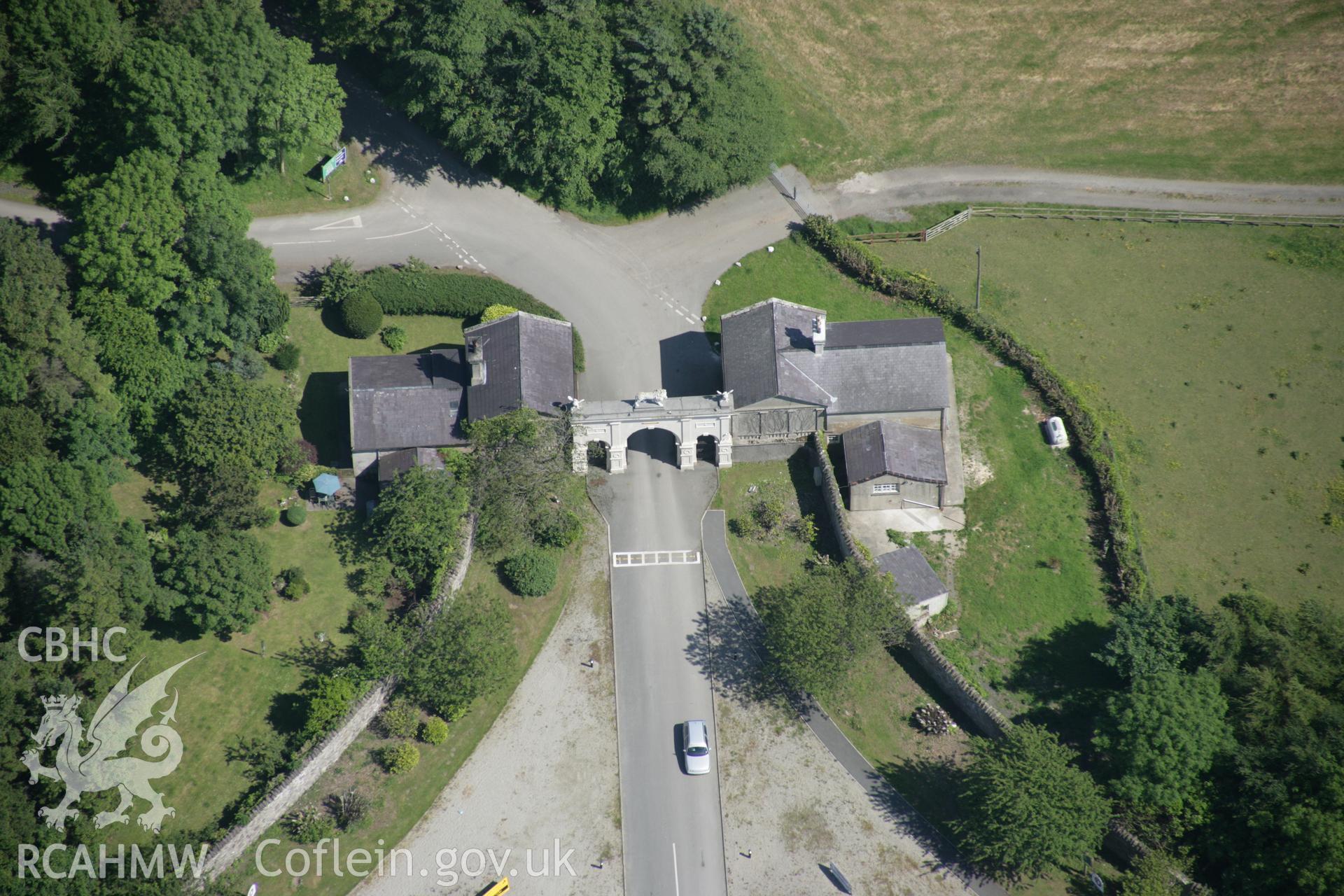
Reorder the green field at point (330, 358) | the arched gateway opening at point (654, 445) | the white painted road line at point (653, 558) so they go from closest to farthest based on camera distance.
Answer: the white painted road line at point (653, 558), the green field at point (330, 358), the arched gateway opening at point (654, 445)

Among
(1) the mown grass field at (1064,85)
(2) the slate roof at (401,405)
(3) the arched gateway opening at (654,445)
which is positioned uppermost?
(1) the mown grass field at (1064,85)

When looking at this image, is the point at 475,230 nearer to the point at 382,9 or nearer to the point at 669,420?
the point at 382,9

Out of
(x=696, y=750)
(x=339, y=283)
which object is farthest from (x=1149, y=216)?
(x=339, y=283)

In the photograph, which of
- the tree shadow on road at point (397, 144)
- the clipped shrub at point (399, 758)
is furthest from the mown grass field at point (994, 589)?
the clipped shrub at point (399, 758)

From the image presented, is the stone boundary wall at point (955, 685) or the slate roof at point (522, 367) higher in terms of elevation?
the slate roof at point (522, 367)

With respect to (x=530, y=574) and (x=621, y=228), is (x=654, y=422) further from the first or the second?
(x=621, y=228)

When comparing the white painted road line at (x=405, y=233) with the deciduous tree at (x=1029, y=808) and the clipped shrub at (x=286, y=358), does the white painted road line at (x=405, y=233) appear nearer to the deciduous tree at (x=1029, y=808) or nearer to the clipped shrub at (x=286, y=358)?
the clipped shrub at (x=286, y=358)
